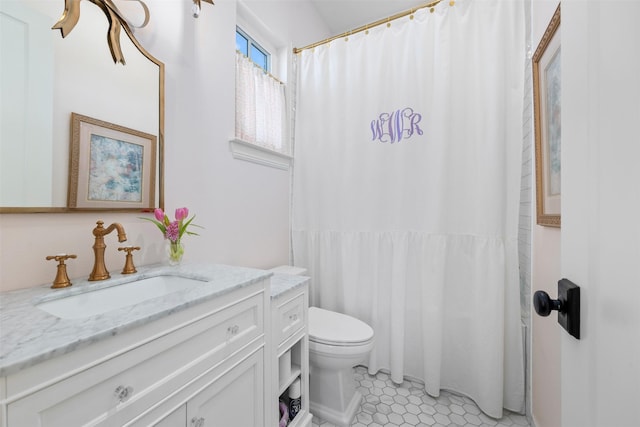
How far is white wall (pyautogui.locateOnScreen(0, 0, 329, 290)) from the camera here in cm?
83

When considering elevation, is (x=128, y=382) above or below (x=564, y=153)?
below

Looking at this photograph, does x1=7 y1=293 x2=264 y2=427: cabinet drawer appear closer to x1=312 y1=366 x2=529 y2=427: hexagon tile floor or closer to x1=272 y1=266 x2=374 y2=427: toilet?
x1=272 y1=266 x2=374 y2=427: toilet

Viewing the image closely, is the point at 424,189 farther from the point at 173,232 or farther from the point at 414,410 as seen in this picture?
the point at 173,232

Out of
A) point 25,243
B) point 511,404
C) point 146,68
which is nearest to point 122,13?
point 146,68

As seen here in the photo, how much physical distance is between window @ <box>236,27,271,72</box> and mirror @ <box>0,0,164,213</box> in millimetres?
847

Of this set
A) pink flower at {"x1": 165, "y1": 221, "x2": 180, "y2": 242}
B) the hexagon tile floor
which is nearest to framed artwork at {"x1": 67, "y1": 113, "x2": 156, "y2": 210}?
pink flower at {"x1": 165, "y1": 221, "x2": 180, "y2": 242}

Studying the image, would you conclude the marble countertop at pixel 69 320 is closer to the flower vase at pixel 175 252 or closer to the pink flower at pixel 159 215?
the flower vase at pixel 175 252

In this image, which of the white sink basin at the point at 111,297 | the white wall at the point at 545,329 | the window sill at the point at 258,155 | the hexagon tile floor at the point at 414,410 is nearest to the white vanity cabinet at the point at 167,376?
the white sink basin at the point at 111,297

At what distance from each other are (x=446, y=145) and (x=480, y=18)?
2.37 ft

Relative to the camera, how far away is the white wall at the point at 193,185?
83 cm

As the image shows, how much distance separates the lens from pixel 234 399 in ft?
2.76

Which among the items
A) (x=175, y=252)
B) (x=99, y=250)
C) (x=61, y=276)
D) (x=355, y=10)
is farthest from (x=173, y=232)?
(x=355, y=10)

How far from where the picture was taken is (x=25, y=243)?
2.64 ft

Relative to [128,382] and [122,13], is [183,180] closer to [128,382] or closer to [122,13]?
[122,13]
